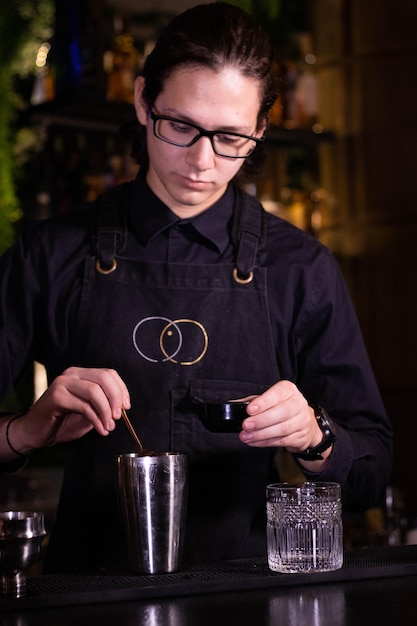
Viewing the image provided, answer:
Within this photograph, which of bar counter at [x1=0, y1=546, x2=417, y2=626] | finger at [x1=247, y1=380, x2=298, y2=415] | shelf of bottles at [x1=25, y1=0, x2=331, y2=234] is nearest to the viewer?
bar counter at [x1=0, y1=546, x2=417, y2=626]

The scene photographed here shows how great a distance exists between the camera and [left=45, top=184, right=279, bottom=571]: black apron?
2.06 metres

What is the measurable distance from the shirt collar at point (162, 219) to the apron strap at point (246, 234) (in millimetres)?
26

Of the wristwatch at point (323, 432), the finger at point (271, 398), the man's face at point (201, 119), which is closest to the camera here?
the finger at point (271, 398)

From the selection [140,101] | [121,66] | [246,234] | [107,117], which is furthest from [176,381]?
[121,66]

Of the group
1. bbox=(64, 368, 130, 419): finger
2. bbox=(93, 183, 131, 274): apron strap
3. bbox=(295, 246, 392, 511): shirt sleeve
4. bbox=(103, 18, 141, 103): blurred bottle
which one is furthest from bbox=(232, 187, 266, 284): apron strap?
bbox=(103, 18, 141, 103): blurred bottle

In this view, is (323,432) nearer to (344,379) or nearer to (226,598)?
(344,379)

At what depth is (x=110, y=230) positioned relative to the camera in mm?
2184

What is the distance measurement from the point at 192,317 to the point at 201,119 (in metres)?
0.40

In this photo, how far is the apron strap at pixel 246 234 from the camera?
7.13ft

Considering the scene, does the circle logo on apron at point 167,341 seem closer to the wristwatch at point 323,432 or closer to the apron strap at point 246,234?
the apron strap at point 246,234

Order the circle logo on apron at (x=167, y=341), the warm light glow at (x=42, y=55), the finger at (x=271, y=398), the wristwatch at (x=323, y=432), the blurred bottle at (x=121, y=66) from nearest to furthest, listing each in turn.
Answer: the finger at (x=271, y=398)
the wristwatch at (x=323, y=432)
the circle logo on apron at (x=167, y=341)
the blurred bottle at (x=121, y=66)
the warm light glow at (x=42, y=55)

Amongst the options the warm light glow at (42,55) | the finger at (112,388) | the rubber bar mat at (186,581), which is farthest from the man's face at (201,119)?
the warm light glow at (42,55)

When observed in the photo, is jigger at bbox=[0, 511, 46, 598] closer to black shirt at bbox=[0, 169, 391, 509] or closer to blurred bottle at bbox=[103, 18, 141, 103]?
black shirt at bbox=[0, 169, 391, 509]

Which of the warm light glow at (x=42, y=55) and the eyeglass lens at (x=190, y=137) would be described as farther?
the warm light glow at (x=42, y=55)
